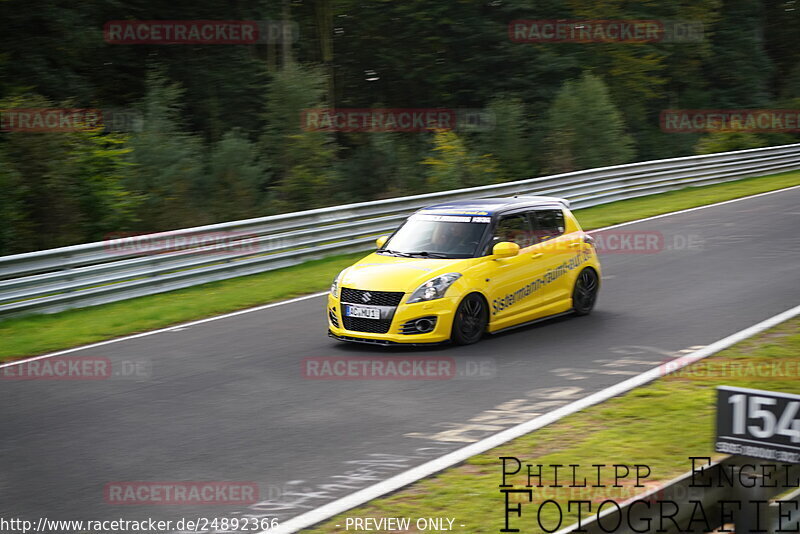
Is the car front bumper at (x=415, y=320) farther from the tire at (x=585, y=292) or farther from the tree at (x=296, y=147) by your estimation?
the tree at (x=296, y=147)

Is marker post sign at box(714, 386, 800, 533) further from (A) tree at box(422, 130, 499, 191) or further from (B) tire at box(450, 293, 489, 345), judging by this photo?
(A) tree at box(422, 130, 499, 191)

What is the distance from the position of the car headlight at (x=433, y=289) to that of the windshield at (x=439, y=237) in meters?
0.66

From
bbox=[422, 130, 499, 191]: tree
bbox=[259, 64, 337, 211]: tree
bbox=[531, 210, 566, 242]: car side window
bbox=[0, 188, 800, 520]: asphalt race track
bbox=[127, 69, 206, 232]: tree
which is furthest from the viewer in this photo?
bbox=[422, 130, 499, 191]: tree

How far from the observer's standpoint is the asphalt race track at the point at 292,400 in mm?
7125

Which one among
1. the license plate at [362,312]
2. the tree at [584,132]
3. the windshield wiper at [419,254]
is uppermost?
the tree at [584,132]

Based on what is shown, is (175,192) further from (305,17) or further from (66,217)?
(305,17)

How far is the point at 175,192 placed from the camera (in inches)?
885

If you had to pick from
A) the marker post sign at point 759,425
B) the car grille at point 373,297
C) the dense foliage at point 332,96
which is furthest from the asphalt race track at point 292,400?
the dense foliage at point 332,96

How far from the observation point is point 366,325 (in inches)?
449

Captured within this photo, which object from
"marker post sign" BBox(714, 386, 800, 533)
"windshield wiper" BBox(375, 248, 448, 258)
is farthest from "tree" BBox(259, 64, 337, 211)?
"marker post sign" BBox(714, 386, 800, 533)

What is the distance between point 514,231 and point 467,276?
130cm

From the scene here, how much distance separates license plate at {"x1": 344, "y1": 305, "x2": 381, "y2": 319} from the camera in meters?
11.3

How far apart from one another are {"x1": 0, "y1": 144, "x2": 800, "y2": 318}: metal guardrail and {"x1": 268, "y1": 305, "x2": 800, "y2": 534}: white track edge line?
9154mm

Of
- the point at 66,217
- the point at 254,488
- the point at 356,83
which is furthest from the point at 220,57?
the point at 254,488
